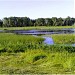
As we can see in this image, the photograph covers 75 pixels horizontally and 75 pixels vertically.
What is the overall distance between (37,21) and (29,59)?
93.1 meters

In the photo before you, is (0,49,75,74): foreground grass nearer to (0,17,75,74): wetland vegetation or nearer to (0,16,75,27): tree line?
(0,17,75,74): wetland vegetation

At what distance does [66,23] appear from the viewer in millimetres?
105875

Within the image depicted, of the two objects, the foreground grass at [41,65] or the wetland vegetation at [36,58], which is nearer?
the foreground grass at [41,65]

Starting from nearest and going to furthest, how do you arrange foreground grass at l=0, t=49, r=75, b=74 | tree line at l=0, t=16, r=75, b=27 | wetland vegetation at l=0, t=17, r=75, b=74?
foreground grass at l=0, t=49, r=75, b=74
wetland vegetation at l=0, t=17, r=75, b=74
tree line at l=0, t=16, r=75, b=27

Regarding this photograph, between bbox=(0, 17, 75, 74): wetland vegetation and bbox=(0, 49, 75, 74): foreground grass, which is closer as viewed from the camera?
bbox=(0, 49, 75, 74): foreground grass

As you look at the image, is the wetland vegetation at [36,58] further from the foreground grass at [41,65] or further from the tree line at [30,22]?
the tree line at [30,22]

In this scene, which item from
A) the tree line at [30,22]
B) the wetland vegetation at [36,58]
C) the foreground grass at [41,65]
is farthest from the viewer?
the tree line at [30,22]

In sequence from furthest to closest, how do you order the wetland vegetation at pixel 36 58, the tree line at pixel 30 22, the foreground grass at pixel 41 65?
the tree line at pixel 30 22 < the wetland vegetation at pixel 36 58 < the foreground grass at pixel 41 65

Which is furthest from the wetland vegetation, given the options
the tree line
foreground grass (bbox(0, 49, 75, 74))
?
the tree line

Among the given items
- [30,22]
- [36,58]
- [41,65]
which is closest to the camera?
[41,65]

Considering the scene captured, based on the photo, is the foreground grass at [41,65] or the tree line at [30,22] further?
the tree line at [30,22]

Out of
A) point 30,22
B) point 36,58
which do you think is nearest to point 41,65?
point 36,58

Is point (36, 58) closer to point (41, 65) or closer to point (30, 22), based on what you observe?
point (41, 65)

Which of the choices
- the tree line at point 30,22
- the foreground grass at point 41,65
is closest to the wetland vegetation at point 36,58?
the foreground grass at point 41,65
